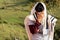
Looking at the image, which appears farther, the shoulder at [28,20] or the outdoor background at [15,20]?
the outdoor background at [15,20]

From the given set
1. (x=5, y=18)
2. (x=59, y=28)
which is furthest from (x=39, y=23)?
(x=5, y=18)


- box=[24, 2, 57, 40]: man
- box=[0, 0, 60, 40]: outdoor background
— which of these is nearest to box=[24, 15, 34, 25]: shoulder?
box=[24, 2, 57, 40]: man

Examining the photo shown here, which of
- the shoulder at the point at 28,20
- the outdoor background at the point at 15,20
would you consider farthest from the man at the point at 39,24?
the outdoor background at the point at 15,20

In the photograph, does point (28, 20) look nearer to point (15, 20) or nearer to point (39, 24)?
point (39, 24)

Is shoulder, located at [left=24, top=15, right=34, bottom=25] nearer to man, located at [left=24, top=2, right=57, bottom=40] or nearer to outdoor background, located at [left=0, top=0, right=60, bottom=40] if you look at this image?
man, located at [left=24, top=2, right=57, bottom=40]

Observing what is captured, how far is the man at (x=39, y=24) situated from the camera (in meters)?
4.01

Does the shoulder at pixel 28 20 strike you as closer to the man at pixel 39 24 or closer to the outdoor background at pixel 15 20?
the man at pixel 39 24

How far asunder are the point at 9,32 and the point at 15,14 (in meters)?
4.54

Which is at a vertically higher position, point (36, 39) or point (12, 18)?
point (36, 39)

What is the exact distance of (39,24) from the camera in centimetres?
402

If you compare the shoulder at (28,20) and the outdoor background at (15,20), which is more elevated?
the shoulder at (28,20)

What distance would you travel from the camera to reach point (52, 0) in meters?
14.8

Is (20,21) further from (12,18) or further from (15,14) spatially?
(15,14)

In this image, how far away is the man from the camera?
4.01 meters
